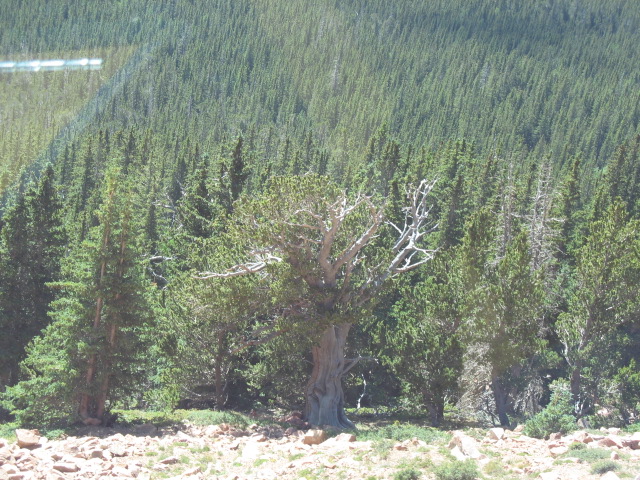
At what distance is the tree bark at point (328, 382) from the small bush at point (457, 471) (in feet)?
30.0

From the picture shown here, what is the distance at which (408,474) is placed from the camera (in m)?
12.9

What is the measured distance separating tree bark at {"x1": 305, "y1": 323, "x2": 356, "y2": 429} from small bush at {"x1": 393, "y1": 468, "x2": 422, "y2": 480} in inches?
353

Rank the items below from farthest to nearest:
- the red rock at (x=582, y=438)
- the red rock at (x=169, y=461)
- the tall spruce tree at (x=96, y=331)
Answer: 1. the tall spruce tree at (x=96, y=331)
2. the red rock at (x=169, y=461)
3. the red rock at (x=582, y=438)

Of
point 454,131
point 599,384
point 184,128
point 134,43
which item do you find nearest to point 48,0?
point 134,43

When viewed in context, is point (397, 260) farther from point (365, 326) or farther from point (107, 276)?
point (107, 276)

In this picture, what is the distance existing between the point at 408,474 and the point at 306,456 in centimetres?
334

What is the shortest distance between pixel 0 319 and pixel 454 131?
141711 millimetres

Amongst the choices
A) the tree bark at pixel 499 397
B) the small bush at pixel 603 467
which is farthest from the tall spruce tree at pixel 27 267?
the small bush at pixel 603 467

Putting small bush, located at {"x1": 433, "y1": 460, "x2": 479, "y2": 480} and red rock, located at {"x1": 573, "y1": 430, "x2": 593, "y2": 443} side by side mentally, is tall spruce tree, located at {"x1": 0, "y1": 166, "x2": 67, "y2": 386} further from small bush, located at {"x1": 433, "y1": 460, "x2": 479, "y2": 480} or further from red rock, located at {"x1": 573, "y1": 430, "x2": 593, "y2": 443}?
red rock, located at {"x1": 573, "y1": 430, "x2": 593, "y2": 443}

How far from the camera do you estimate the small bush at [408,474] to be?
42.2 ft

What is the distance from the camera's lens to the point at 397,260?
22.6 metres

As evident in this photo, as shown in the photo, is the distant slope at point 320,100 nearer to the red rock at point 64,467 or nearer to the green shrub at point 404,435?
the green shrub at point 404,435

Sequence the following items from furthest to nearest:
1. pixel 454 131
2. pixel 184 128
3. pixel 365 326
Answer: pixel 454 131, pixel 184 128, pixel 365 326

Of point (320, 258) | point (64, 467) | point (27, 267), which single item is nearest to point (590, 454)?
point (320, 258)
